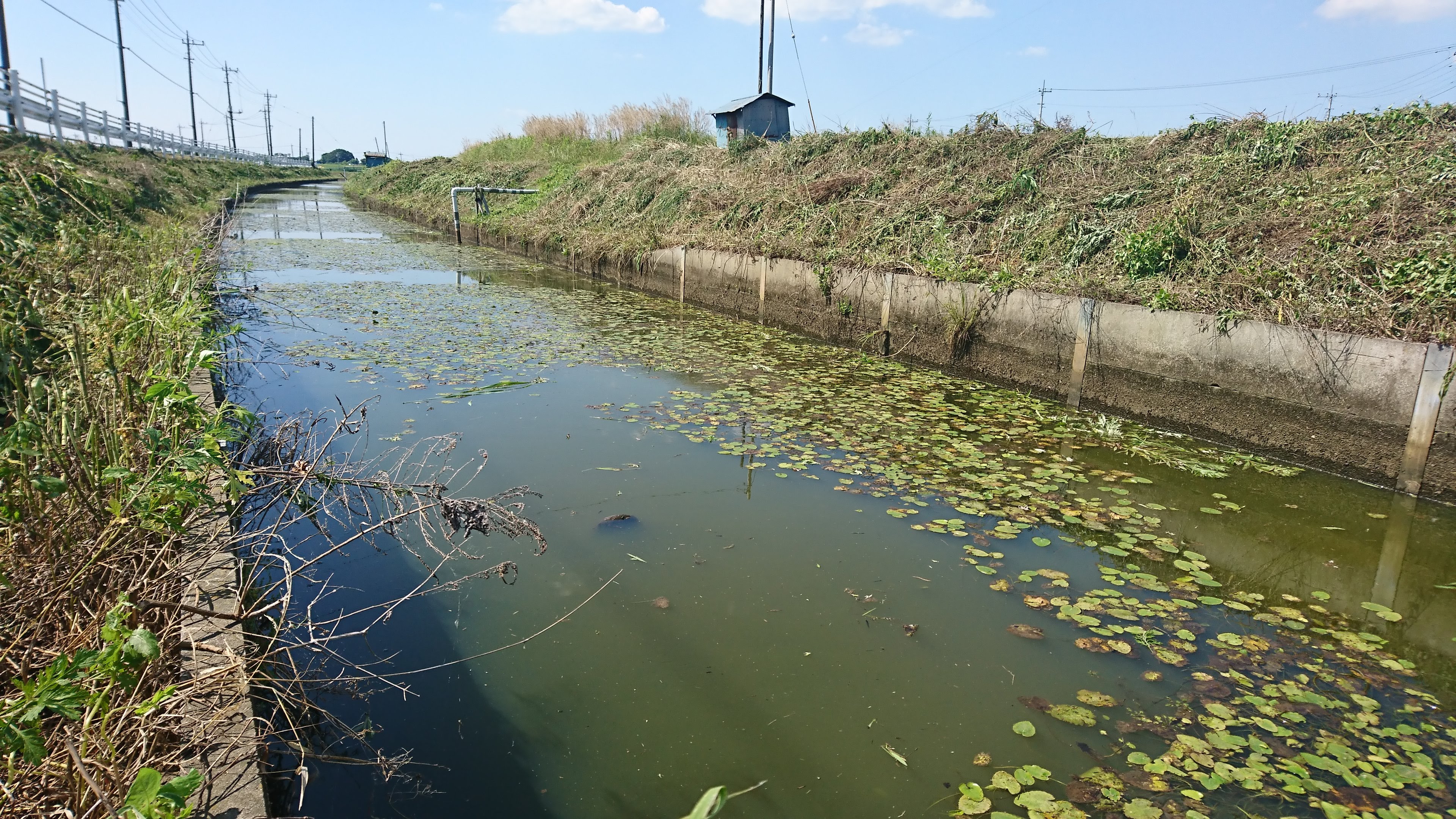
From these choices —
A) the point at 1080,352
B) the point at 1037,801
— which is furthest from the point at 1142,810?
the point at 1080,352

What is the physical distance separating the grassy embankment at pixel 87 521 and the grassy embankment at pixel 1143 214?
5.77 metres

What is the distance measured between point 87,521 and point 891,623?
8.81ft

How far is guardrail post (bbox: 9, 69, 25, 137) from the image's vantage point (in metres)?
15.3

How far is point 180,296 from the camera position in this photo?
5531 millimetres

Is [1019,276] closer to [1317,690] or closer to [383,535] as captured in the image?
[1317,690]

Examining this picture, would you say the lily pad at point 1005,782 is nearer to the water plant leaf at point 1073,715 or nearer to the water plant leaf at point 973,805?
the water plant leaf at point 973,805

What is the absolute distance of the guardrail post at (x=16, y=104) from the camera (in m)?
15.3

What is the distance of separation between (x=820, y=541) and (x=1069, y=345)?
11.2ft

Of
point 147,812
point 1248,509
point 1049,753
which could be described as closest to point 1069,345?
point 1248,509

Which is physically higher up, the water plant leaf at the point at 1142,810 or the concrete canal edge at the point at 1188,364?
the concrete canal edge at the point at 1188,364

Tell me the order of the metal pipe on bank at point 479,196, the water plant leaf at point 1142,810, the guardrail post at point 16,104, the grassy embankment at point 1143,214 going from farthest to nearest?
the metal pipe on bank at point 479,196 → the guardrail post at point 16,104 → the grassy embankment at point 1143,214 → the water plant leaf at point 1142,810

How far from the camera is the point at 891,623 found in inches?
122

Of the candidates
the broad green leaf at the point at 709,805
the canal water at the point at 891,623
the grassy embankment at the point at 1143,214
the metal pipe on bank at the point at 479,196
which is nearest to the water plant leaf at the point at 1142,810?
the canal water at the point at 891,623

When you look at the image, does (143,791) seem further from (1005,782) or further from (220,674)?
(1005,782)
